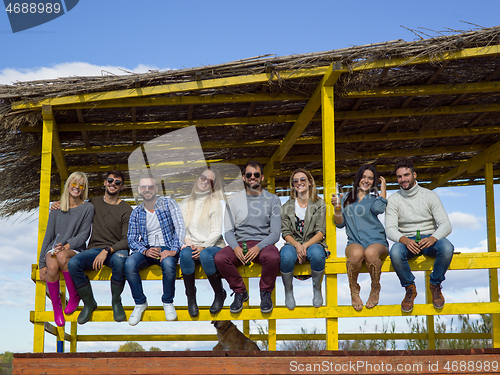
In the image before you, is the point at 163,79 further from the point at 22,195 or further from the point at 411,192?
the point at 22,195

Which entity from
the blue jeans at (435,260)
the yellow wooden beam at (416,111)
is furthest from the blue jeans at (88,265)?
the yellow wooden beam at (416,111)

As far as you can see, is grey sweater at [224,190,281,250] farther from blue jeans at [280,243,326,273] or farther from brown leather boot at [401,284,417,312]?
brown leather boot at [401,284,417,312]

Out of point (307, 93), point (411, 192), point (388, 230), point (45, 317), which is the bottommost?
point (45, 317)

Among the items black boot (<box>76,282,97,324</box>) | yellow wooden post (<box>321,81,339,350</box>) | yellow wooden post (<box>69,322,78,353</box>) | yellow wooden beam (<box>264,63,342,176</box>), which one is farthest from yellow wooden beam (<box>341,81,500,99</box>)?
yellow wooden post (<box>69,322,78,353</box>)

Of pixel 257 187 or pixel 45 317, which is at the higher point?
pixel 257 187

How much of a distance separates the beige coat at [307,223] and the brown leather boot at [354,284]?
0.41 m

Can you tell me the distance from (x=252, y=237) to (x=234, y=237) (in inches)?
7.6

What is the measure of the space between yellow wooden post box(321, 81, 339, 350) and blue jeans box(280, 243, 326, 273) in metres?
0.36

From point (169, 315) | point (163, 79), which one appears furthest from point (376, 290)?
point (163, 79)

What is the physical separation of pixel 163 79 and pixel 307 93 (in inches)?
71.8

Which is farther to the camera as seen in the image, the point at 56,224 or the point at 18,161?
the point at 18,161

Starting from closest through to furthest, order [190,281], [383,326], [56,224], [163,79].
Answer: [190,281] < [56,224] < [163,79] < [383,326]

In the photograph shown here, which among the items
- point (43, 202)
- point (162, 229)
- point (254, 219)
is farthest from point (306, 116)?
point (43, 202)

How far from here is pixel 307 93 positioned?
6.53m
